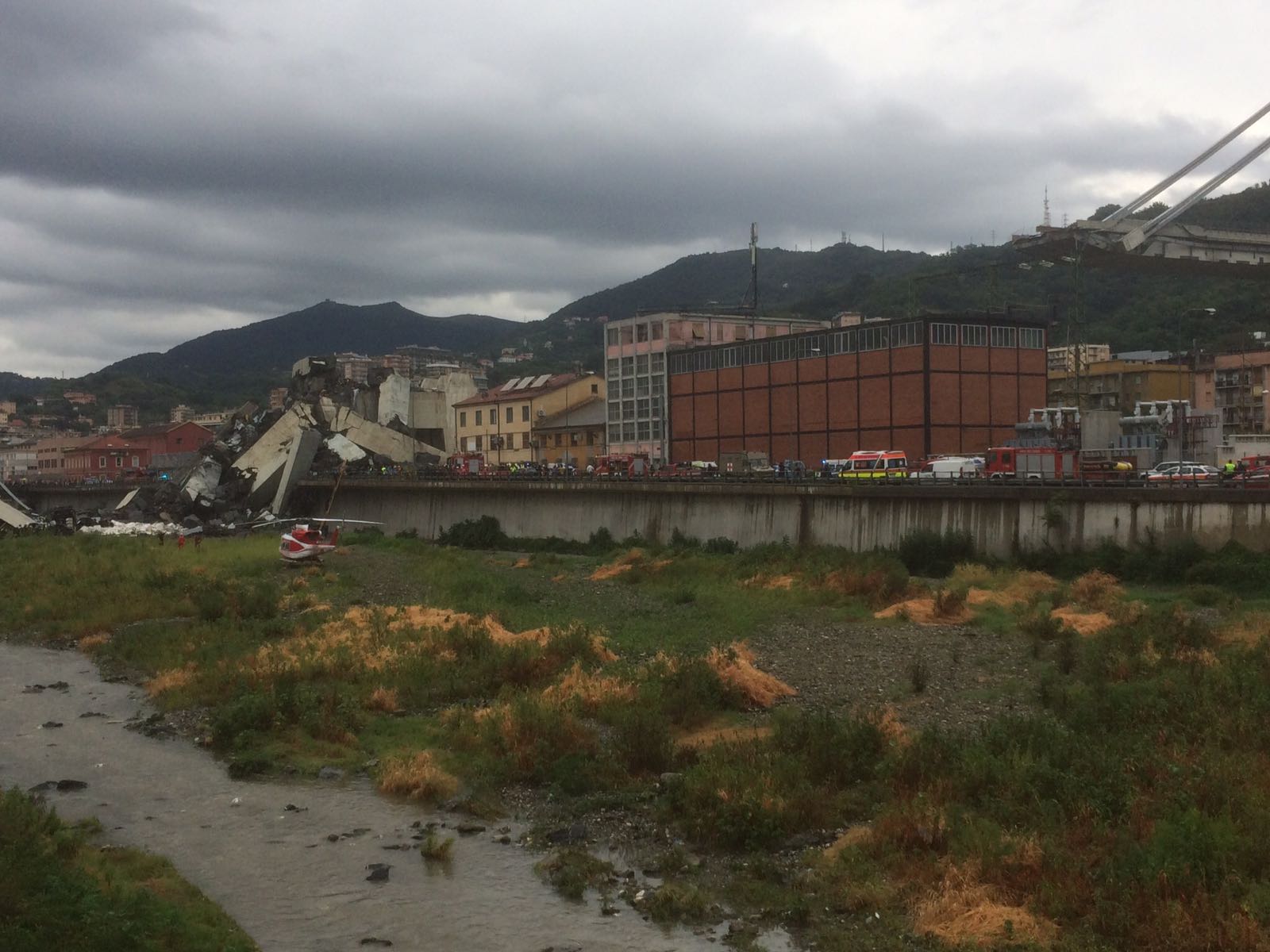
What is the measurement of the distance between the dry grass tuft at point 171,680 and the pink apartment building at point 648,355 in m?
63.3

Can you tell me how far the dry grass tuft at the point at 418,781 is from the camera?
1981cm

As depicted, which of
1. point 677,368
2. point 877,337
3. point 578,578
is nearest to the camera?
point 578,578

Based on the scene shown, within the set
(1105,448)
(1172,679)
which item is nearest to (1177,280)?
(1105,448)

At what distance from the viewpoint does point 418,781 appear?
20.0 metres

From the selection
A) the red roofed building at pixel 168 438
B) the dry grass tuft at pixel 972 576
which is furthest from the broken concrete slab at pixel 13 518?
the dry grass tuft at pixel 972 576

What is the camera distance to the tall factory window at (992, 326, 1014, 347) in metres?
69.8

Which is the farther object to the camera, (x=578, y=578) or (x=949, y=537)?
(x=578, y=578)

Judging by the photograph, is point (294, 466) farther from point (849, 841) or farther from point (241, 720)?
point (849, 841)

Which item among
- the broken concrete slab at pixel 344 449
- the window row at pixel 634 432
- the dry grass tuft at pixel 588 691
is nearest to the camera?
the dry grass tuft at pixel 588 691

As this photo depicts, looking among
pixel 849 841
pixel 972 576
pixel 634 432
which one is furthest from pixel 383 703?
pixel 634 432

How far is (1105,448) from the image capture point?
60.3 m

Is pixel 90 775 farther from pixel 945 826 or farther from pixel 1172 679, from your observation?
pixel 1172 679

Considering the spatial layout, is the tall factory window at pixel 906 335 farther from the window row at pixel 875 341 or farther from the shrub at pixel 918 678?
the shrub at pixel 918 678

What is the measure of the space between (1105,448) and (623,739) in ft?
154
